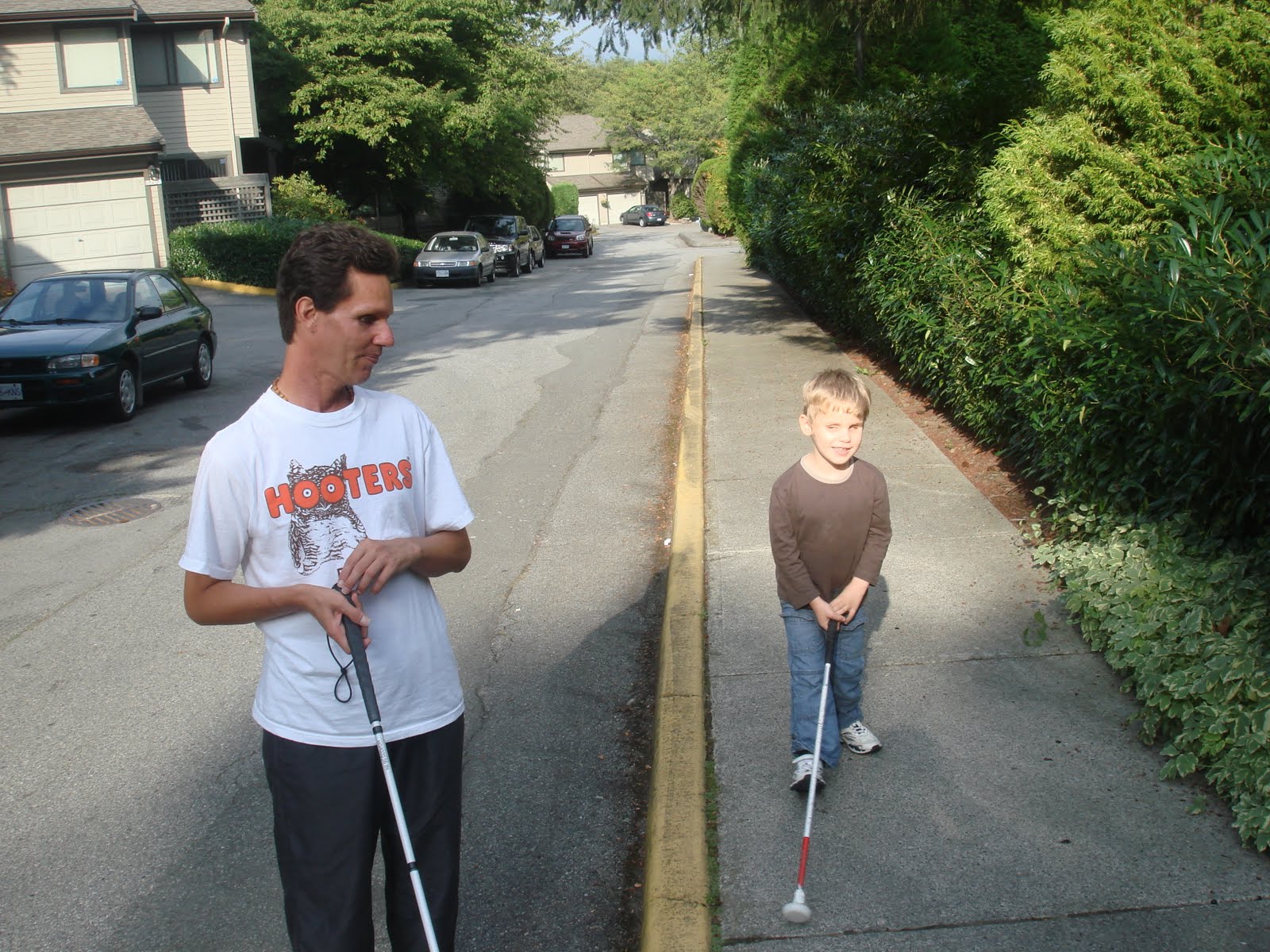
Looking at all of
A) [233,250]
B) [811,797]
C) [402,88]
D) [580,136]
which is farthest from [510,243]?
[580,136]

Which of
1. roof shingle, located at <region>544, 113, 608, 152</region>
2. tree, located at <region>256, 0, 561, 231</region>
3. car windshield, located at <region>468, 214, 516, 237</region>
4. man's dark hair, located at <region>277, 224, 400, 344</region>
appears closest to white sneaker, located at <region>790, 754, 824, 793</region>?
man's dark hair, located at <region>277, 224, 400, 344</region>

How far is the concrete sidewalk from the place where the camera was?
3281 mm

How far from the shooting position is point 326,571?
8.27 feet

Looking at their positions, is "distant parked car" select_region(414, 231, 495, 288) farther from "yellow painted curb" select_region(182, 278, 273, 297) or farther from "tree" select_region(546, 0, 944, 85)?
"tree" select_region(546, 0, 944, 85)

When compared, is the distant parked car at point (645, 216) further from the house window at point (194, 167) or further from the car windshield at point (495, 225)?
the house window at point (194, 167)

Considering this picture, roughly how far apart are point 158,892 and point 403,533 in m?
2.01

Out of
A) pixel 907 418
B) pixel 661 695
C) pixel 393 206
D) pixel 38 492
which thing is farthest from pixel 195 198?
pixel 661 695

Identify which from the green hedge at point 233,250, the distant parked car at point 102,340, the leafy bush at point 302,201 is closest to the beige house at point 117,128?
the green hedge at point 233,250

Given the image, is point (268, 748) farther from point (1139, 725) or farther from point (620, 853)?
point (1139, 725)

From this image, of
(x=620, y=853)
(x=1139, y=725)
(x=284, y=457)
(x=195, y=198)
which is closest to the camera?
(x=284, y=457)

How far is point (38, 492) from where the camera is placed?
9.13 meters

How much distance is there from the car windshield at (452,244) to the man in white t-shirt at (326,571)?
92.0 ft

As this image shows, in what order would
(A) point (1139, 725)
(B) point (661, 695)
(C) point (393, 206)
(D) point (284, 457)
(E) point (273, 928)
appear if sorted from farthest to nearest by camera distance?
(C) point (393, 206) < (B) point (661, 695) < (A) point (1139, 725) < (E) point (273, 928) < (D) point (284, 457)

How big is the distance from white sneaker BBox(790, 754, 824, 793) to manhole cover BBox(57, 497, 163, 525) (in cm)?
601
